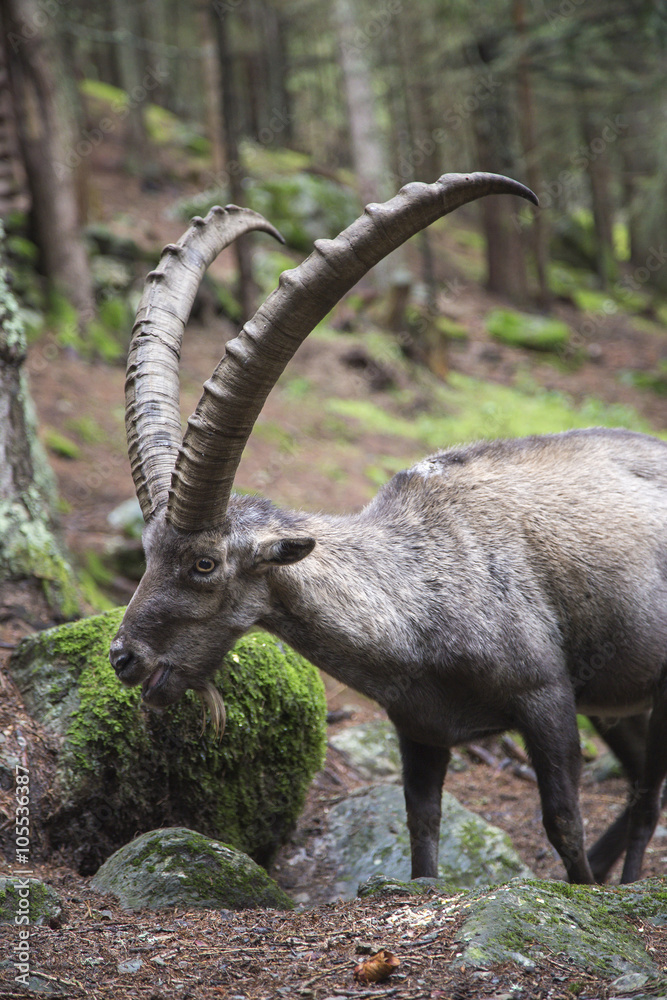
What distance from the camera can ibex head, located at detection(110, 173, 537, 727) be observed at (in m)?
3.97

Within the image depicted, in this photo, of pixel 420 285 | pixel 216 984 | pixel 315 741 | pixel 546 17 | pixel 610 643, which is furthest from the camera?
pixel 420 285

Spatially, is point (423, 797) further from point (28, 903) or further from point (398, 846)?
point (28, 903)

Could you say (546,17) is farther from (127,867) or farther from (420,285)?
(127,867)

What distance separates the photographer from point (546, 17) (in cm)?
2448

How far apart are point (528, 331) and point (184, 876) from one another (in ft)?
74.9

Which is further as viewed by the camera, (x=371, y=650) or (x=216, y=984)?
(x=371, y=650)

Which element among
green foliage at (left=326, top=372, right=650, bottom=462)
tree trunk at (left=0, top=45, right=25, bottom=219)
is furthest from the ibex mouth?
tree trunk at (left=0, top=45, right=25, bottom=219)

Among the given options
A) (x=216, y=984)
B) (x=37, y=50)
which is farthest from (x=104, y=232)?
(x=216, y=984)

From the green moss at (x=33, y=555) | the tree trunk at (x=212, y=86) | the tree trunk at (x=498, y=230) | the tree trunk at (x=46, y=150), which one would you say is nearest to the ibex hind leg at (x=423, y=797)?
the green moss at (x=33, y=555)

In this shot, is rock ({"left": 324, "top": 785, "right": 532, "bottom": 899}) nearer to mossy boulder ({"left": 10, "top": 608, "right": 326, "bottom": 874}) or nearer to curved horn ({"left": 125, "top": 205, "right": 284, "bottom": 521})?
mossy boulder ({"left": 10, "top": 608, "right": 326, "bottom": 874})

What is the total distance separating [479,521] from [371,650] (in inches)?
43.6

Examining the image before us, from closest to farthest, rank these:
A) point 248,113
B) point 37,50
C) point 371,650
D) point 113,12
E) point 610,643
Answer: point 371,650 → point 610,643 → point 37,50 → point 113,12 → point 248,113

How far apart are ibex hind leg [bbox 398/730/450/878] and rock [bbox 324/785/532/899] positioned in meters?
0.32

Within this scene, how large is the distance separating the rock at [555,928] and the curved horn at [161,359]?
2.69 meters
